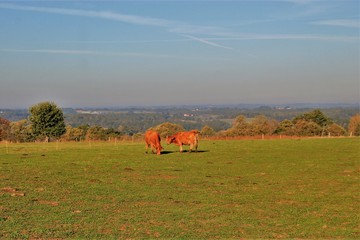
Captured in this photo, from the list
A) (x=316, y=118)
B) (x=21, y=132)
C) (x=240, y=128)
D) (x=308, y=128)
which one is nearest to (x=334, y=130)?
(x=316, y=118)

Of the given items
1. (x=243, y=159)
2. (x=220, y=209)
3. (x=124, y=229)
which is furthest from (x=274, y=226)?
(x=243, y=159)

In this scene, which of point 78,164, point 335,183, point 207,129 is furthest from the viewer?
point 207,129

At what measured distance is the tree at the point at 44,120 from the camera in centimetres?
7794

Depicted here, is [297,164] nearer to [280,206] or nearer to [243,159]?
[243,159]

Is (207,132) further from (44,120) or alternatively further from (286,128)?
(44,120)

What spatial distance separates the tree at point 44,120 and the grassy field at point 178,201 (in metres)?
53.7

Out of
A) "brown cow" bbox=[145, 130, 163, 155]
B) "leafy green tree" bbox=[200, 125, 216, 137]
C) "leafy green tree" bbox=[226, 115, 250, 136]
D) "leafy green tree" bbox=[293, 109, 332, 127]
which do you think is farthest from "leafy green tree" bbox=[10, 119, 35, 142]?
"leafy green tree" bbox=[293, 109, 332, 127]

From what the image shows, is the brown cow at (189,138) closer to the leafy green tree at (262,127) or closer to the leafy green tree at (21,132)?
the leafy green tree at (21,132)

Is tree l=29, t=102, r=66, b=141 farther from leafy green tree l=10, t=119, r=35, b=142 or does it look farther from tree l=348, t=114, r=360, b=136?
tree l=348, t=114, r=360, b=136

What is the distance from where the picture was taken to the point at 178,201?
15438mm

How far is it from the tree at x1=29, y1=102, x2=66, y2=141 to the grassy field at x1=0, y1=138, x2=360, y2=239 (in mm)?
53663

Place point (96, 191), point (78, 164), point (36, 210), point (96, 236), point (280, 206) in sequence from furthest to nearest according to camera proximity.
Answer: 1. point (78, 164)
2. point (96, 191)
3. point (280, 206)
4. point (36, 210)
5. point (96, 236)

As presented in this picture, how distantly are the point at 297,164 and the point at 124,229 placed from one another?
1821cm

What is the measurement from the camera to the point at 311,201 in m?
15.8
